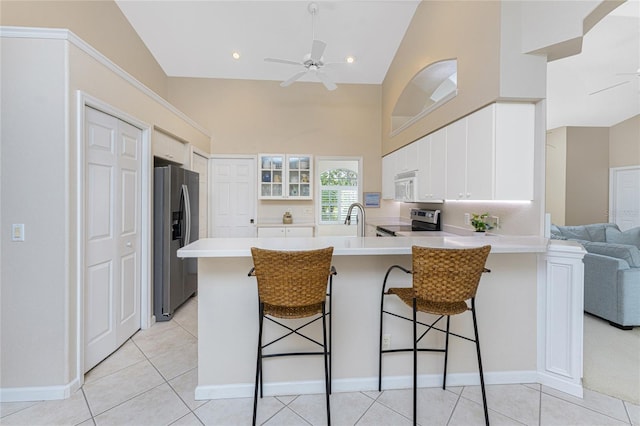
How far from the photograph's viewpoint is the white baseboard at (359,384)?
1.90 meters

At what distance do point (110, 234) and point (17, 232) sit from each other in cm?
60

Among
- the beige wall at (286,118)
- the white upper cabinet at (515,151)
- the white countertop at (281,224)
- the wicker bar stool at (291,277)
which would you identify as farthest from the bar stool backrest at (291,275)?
the beige wall at (286,118)

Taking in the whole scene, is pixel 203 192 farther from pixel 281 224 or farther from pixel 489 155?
pixel 489 155

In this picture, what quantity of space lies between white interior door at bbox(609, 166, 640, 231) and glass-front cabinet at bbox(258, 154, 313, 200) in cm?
642

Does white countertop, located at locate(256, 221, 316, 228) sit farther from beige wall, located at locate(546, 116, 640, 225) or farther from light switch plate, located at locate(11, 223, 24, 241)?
beige wall, located at locate(546, 116, 640, 225)

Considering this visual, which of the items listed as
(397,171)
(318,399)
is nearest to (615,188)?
(397,171)

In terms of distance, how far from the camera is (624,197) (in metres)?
5.73

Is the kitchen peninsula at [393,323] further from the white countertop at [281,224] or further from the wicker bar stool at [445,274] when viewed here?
the white countertop at [281,224]

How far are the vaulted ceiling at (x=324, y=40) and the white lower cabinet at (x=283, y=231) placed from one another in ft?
8.43

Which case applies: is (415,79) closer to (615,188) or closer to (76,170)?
(76,170)

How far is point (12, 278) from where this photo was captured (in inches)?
74.4

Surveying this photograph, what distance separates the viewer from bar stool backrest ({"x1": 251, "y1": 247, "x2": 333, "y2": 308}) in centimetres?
146

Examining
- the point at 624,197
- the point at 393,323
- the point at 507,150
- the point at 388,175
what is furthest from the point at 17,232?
the point at 624,197

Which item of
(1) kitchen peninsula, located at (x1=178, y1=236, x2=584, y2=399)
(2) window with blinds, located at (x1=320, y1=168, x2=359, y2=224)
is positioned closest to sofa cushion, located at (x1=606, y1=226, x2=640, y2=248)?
(1) kitchen peninsula, located at (x1=178, y1=236, x2=584, y2=399)
